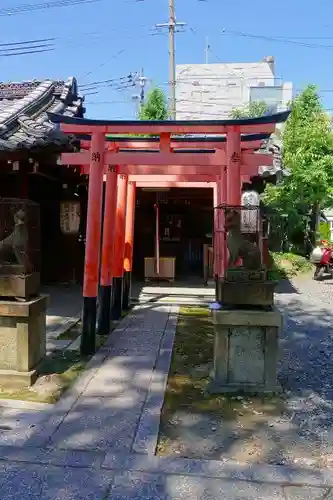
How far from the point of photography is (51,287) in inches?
463

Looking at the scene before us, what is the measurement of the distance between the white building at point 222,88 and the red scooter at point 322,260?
2783 centimetres

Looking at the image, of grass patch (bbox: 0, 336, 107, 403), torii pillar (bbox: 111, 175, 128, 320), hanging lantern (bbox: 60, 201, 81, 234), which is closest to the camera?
grass patch (bbox: 0, 336, 107, 403)

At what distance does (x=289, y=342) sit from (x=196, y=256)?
804 cm

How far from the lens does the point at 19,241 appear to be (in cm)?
492

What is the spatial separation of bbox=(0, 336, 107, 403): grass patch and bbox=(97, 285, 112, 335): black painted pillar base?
1.06 metres

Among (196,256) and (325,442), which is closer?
(325,442)

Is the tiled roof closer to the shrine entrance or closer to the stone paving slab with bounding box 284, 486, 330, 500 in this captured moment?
the shrine entrance

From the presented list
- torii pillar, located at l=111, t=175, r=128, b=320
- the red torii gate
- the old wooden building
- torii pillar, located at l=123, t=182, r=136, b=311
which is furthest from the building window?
the red torii gate

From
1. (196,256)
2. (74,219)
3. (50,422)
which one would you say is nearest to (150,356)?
(50,422)

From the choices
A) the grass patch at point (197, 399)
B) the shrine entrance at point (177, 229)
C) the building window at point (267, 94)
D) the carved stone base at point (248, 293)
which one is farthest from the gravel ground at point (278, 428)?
the building window at point (267, 94)

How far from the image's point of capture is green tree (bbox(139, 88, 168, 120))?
23.4 meters

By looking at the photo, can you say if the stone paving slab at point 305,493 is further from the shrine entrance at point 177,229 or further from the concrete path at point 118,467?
the shrine entrance at point 177,229

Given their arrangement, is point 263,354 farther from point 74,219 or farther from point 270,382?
point 74,219

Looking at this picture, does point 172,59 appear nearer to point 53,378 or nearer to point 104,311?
point 104,311
